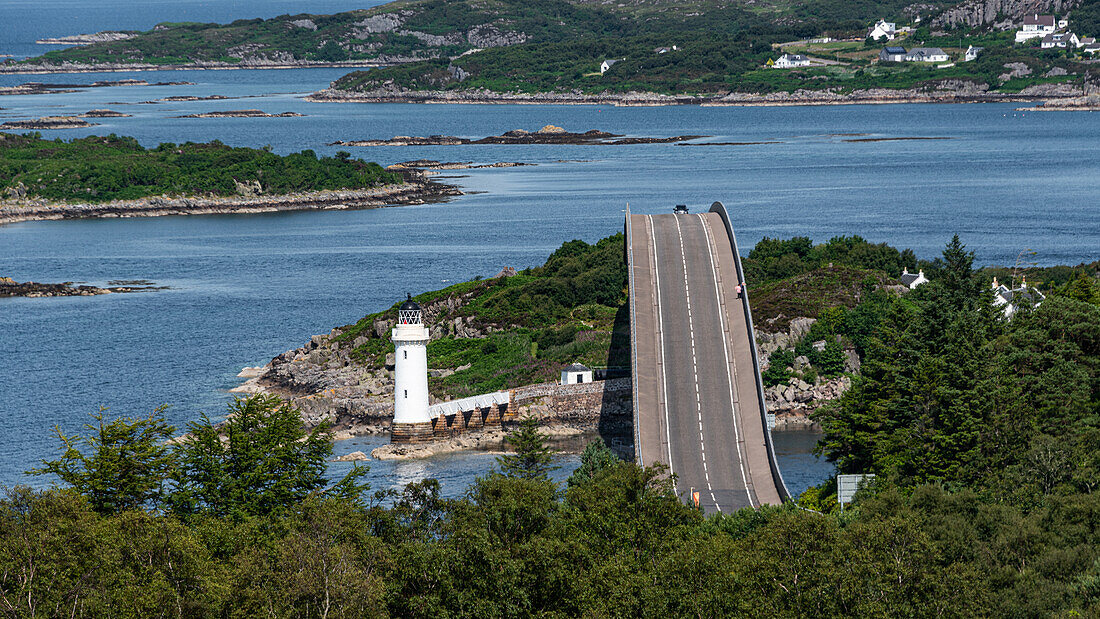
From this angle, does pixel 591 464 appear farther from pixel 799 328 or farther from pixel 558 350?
pixel 799 328

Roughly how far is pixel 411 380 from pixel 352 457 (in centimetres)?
550

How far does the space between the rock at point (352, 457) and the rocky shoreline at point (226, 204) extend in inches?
4291

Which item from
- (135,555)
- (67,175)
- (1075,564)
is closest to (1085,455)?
(1075,564)

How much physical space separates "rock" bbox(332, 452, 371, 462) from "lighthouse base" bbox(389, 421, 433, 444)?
2.46 metres

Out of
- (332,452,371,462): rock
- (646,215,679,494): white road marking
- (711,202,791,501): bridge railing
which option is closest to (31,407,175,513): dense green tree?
(646,215,679,494): white road marking

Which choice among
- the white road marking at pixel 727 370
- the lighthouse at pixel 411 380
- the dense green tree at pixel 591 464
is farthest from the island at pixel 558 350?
the dense green tree at pixel 591 464

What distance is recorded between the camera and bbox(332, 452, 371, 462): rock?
62.1 metres

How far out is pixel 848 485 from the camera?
157 ft

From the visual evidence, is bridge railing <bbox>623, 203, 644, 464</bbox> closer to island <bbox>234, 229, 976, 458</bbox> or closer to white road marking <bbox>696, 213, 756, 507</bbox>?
white road marking <bbox>696, 213, 756, 507</bbox>

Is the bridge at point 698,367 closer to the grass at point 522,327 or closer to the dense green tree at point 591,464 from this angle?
the dense green tree at point 591,464

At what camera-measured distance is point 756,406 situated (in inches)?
2290

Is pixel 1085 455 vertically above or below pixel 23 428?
above

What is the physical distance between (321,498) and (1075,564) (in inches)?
852

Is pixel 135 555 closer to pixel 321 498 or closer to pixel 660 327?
pixel 321 498
